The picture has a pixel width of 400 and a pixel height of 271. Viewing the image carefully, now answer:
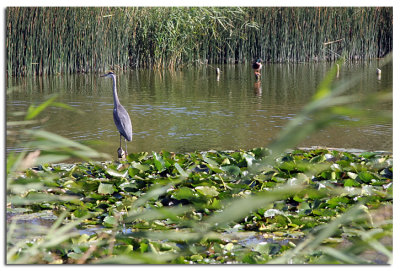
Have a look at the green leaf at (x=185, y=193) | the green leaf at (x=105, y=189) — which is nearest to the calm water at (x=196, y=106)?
the green leaf at (x=105, y=189)

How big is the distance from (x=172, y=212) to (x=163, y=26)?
1254 centimetres

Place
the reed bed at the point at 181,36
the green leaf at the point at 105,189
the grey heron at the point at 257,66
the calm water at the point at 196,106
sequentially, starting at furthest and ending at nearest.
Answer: the grey heron at the point at 257,66 < the reed bed at the point at 181,36 < the calm water at the point at 196,106 < the green leaf at the point at 105,189

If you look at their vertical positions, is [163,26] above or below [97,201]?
above

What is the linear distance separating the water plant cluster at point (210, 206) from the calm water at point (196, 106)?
0.99 metres

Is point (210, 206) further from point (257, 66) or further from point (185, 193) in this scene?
point (257, 66)

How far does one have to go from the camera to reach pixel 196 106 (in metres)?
9.47

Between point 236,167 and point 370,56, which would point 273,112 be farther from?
point 236,167

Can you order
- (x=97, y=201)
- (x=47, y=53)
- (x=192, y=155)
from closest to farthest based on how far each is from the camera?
1. (x=97, y=201)
2. (x=192, y=155)
3. (x=47, y=53)

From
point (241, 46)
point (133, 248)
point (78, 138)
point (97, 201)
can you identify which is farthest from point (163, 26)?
point (133, 248)

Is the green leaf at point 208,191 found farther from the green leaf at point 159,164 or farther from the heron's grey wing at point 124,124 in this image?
the heron's grey wing at point 124,124

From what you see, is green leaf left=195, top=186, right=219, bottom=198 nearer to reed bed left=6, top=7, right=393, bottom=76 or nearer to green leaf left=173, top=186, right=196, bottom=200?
green leaf left=173, top=186, right=196, bottom=200

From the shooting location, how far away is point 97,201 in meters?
3.85

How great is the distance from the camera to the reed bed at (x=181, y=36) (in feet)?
31.9

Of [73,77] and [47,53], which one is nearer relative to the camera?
[47,53]
